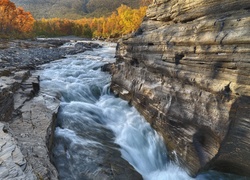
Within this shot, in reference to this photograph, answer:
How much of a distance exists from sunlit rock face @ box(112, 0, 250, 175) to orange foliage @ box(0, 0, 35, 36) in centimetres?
6378

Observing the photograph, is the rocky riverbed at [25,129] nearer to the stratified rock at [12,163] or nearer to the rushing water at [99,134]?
the stratified rock at [12,163]

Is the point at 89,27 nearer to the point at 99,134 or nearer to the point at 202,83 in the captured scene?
the point at 99,134

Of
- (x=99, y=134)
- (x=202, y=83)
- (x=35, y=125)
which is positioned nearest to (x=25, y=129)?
(x=35, y=125)

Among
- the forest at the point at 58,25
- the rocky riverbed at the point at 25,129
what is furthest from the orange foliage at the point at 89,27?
the rocky riverbed at the point at 25,129

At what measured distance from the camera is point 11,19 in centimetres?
6538

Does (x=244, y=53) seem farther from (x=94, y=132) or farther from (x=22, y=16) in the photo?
(x=22, y=16)

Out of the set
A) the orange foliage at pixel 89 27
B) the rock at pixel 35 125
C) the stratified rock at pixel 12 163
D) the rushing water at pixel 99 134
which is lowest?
the orange foliage at pixel 89 27

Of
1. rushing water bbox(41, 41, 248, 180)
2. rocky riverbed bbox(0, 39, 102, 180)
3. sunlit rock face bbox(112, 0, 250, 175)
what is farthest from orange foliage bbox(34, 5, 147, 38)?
sunlit rock face bbox(112, 0, 250, 175)

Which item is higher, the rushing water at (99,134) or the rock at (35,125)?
the rock at (35,125)

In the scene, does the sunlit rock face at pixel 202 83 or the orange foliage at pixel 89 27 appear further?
the orange foliage at pixel 89 27

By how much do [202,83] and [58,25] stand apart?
125 m

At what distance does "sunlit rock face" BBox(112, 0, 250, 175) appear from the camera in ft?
21.7

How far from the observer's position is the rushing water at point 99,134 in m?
8.13

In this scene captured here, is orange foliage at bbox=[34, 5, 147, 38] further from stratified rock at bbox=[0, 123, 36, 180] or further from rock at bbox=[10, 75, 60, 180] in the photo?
stratified rock at bbox=[0, 123, 36, 180]
